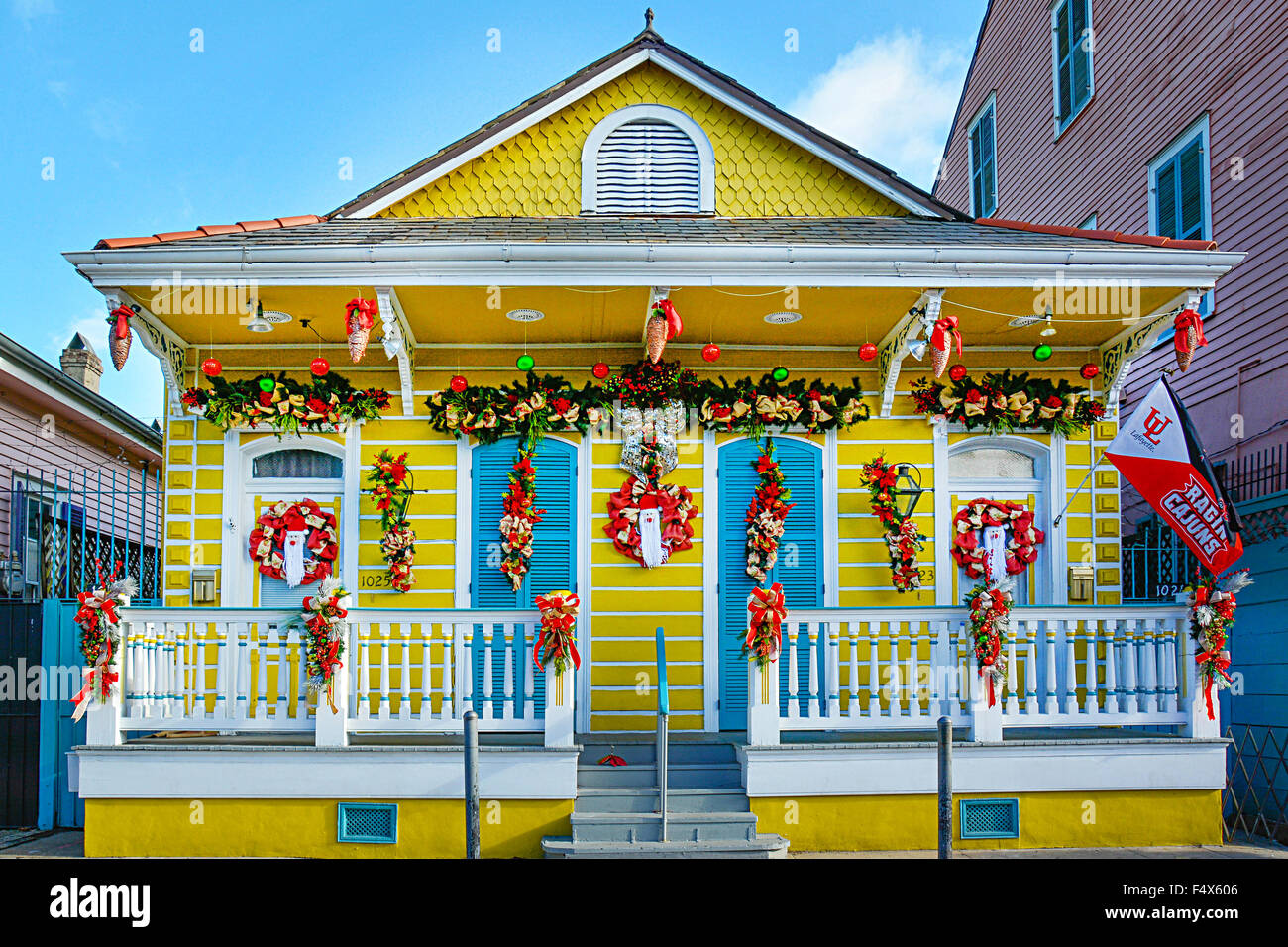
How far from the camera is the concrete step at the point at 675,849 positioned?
633 centimetres

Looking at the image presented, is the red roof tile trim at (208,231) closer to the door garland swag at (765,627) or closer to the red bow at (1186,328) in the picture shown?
the door garland swag at (765,627)

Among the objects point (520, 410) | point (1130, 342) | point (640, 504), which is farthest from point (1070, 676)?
point (520, 410)

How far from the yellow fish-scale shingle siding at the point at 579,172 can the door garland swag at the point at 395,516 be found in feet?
9.41

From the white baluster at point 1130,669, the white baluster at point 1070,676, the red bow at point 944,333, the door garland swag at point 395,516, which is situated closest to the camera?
the white baluster at point 1070,676

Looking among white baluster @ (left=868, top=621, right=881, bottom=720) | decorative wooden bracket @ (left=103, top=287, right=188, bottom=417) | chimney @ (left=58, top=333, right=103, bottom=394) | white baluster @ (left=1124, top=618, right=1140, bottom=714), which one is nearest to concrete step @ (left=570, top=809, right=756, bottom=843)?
white baluster @ (left=868, top=621, right=881, bottom=720)

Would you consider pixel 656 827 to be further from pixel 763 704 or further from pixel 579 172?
pixel 579 172

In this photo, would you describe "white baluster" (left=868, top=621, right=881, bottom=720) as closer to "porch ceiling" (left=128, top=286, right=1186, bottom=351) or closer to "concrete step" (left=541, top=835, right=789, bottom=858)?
"concrete step" (left=541, top=835, right=789, bottom=858)

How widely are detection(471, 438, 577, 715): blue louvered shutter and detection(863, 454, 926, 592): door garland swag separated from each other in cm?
272

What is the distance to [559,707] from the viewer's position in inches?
274

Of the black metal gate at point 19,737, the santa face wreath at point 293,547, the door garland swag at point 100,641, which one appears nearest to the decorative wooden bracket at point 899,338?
the santa face wreath at point 293,547

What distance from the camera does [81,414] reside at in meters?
12.6

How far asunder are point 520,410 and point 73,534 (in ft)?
25.5

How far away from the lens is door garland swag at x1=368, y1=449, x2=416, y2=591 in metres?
8.64
